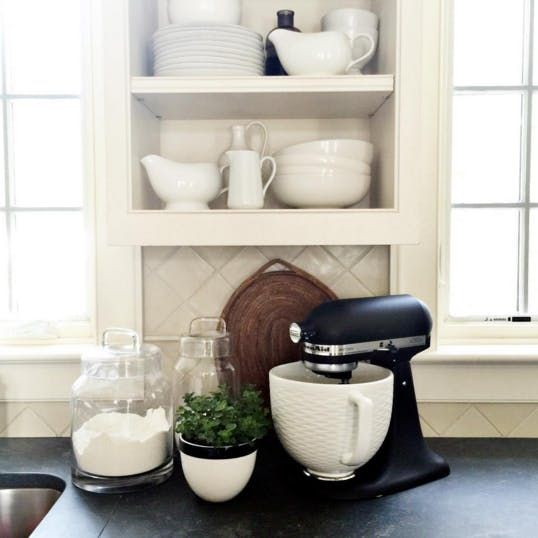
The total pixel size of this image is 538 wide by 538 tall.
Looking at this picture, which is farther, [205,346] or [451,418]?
[451,418]

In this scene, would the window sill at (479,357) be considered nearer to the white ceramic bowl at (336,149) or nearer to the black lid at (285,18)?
the white ceramic bowl at (336,149)

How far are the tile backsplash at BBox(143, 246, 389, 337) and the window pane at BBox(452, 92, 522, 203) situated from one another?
11.3 inches

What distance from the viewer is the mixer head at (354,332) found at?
1.07m

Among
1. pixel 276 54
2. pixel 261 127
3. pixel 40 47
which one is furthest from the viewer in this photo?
pixel 40 47

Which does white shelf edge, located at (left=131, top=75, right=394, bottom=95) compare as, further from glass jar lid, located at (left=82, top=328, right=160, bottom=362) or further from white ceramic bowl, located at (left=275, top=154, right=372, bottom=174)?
glass jar lid, located at (left=82, top=328, right=160, bottom=362)

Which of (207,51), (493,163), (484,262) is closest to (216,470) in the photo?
(207,51)

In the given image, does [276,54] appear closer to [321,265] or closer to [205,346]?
[321,265]

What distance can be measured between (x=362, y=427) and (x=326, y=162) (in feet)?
1.65

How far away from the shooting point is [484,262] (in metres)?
1.52

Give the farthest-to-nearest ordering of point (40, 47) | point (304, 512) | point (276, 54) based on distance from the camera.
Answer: point (40, 47) → point (276, 54) → point (304, 512)

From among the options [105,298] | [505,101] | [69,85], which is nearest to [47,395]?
[105,298]

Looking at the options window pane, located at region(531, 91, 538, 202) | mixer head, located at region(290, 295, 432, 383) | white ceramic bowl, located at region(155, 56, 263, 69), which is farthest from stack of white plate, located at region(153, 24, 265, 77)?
window pane, located at region(531, 91, 538, 202)

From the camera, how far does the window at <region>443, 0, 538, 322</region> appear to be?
58.1 inches

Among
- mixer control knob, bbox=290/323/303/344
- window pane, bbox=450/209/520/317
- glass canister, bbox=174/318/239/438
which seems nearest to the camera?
mixer control knob, bbox=290/323/303/344
